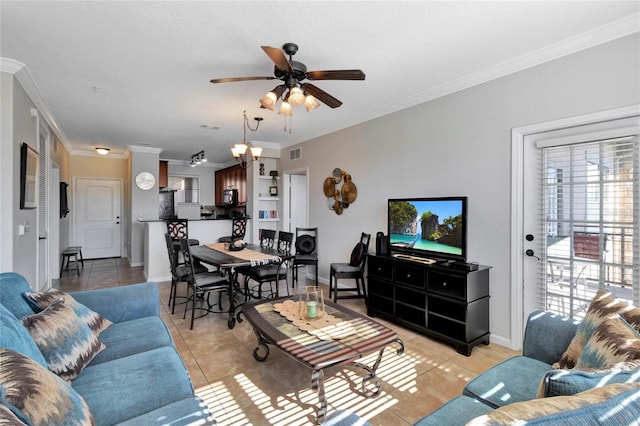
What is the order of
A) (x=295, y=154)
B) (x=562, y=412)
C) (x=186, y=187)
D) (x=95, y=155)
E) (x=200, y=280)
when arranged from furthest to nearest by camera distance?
(x=186, y=187)
(x=95, y=155)
(x=295, y=154)
(x=200, y=280)
(x=562, y=412)

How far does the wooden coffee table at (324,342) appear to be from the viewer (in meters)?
1.85

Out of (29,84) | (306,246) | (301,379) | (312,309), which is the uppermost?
(29,84)

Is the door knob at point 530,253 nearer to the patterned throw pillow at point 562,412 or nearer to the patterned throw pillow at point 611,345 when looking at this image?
the patterned throw pillow at point 611,345

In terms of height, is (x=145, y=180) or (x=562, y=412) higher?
(x=145, y=180)

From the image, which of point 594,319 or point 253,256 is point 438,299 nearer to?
point 594,319

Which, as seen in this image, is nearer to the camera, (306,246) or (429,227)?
(429,227)

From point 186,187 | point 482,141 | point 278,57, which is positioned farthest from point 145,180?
point 482,141

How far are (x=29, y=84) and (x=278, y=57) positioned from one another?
2990mm

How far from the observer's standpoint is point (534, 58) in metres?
2.73

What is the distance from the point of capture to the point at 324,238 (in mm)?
5402

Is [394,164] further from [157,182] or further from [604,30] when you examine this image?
[157,182]

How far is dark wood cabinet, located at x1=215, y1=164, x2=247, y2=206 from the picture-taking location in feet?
25.5

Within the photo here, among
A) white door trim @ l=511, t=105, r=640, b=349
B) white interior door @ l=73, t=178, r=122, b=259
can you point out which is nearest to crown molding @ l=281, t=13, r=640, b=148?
white door trim @ l=511, t=105, r=640, b=349

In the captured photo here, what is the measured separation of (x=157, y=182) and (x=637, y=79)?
761cm
